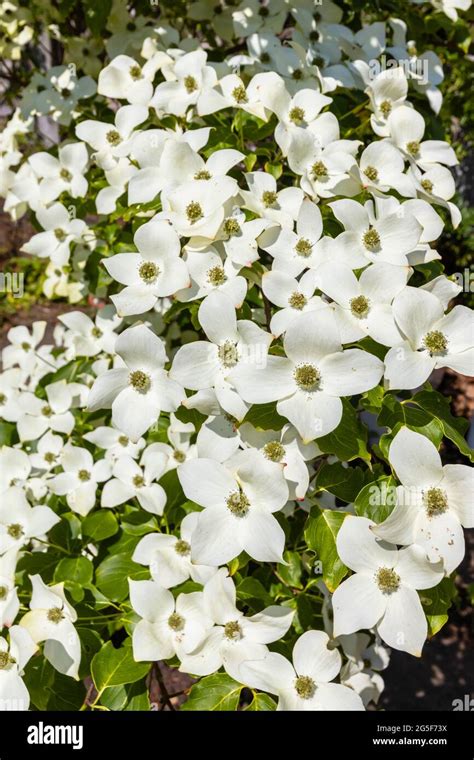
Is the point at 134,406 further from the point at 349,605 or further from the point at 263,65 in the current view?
the point at 263,65

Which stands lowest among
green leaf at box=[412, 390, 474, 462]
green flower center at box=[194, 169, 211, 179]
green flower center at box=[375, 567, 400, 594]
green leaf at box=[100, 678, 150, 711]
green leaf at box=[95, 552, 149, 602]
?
green leaf at box=[100, 678, 150, 711]

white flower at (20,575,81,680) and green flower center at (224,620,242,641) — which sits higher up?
green flower center at (224,620,242,641)

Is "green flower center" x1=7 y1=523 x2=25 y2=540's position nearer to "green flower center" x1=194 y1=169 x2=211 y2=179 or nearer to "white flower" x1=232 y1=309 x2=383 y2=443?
"white flower" x1=232 y1=309 x2=383 y2=443

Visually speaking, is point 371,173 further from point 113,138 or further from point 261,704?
point 261,704

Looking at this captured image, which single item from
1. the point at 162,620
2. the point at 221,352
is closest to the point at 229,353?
the point at 221,352

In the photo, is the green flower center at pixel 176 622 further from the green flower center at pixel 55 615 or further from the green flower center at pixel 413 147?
the green flower center at pixel 413 147

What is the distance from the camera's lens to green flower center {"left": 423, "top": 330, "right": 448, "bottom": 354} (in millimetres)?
1084

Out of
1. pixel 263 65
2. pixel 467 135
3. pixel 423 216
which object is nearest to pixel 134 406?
pixel 423 216

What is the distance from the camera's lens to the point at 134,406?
1.19m

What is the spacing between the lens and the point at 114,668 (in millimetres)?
1239

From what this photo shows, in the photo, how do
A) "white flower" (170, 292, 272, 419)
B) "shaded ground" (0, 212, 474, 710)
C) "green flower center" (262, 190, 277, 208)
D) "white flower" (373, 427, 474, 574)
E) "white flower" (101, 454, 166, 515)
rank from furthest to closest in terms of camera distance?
"shaded ground" (0, 212, 474, 710), "white flower" (101, 454, 166, 515), "green flower center" (262, 190, 277, 208), "white flower" (170, 292, 272, 419), "white flower" (373, 427, 474, 574)

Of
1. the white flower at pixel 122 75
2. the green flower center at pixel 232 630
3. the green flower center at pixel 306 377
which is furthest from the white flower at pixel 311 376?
the white flower at pixel 122 75

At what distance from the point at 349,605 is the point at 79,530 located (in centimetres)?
74

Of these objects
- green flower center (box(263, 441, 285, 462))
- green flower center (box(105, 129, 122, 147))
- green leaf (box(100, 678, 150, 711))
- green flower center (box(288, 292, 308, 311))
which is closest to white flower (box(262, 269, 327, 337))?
green flower center (box(288, 292, 308, 311))
